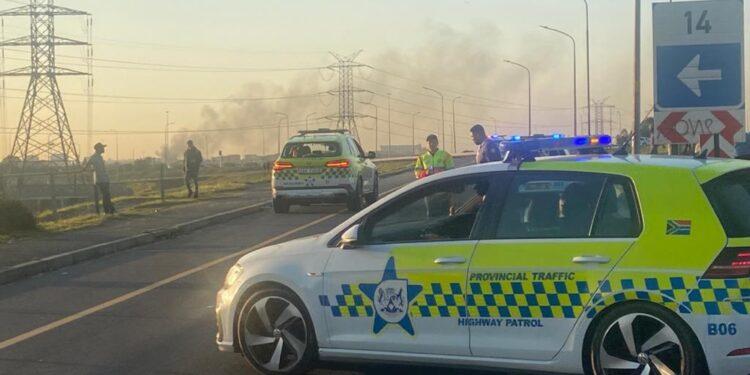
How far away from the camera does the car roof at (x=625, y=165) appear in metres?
6.07

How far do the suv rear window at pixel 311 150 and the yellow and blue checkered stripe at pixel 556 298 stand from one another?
15302mm

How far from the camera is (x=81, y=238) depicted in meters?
17.0

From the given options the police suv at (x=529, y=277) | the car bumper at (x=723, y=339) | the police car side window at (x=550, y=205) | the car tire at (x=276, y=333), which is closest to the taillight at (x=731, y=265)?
the police suv at (x=529, y=277)

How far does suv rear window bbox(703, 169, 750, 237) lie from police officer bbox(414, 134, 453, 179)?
8600 mm

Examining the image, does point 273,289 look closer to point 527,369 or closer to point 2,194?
point 527,369

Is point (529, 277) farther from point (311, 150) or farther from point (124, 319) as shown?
point (311, 150)

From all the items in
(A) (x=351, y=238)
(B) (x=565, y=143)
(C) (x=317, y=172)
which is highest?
(B) (x=565, y=143)

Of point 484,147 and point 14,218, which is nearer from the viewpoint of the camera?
point 484,147

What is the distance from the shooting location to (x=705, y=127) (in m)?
10.3

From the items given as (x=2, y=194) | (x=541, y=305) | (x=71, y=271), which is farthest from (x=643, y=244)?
(x=2, y=194)

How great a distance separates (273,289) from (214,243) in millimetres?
9935

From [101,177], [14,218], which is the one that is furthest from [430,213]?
[101,177]

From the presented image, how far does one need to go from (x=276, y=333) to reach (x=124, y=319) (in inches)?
124

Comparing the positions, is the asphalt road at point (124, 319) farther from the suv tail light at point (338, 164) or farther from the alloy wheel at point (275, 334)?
the suv tail light at point (338, 164)
